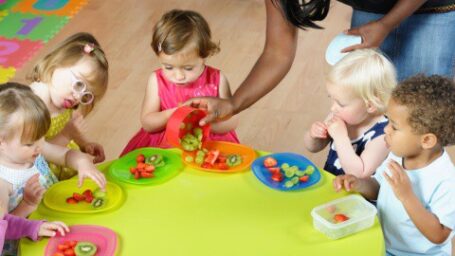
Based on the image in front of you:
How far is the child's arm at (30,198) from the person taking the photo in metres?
1.69

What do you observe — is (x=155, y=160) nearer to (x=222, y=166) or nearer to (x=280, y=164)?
(x=222, y=166)

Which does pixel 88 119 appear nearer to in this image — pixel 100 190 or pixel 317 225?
pixel 100 190

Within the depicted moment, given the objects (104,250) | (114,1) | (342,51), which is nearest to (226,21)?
(114,1)

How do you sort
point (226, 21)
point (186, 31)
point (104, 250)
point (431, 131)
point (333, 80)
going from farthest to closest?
point (226, 21) → point (186, 31) → point (333, 80) → point (431, 131) → point (104, 250)

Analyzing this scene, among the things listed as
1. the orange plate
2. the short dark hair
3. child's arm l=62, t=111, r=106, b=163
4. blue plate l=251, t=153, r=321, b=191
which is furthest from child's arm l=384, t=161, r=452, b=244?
child's arm l=62, t=111, r=106, b=163

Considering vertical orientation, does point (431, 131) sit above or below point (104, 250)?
above

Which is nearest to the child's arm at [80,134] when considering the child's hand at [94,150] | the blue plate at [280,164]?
the child's hand at [94,150]

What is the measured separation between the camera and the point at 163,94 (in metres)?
2.17

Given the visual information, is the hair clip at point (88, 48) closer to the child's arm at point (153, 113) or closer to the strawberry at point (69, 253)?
the child's arm at point (153, 113)

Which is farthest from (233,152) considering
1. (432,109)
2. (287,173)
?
(432,109)

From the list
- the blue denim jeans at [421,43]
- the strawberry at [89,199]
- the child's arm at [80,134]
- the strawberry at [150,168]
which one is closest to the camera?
the strawberry at [89,199]

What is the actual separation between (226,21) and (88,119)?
116 cm

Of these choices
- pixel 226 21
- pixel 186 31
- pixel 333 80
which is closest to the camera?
pixel 333 80

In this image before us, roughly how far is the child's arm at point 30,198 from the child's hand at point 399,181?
31.8 inches
